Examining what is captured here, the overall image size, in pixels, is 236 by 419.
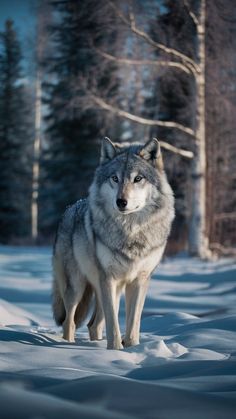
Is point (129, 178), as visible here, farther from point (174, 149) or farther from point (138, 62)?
point (138, 62)

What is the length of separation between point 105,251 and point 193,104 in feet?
28.4

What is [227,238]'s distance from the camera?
13.4 metres

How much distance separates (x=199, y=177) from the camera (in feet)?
36.9

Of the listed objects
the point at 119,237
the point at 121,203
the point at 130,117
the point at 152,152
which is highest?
the point at 130,117

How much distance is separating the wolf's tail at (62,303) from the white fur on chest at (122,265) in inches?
28.4

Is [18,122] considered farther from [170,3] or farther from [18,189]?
[170,3]

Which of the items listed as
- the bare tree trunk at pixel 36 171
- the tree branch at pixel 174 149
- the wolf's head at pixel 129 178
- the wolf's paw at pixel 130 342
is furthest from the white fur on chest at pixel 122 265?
the bare tree trunk at pixel 36 171

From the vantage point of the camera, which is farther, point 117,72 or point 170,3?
point 117,72

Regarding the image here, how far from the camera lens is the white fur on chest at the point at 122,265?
3.48 meters

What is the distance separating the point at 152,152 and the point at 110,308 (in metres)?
1.34

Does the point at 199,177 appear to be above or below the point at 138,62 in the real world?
below

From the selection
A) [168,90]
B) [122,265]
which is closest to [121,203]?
[122,265]

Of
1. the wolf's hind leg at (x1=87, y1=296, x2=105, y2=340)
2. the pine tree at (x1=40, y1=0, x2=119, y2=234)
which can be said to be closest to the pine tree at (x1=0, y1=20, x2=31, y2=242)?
the pine tree at (x1=40, y1=0, x2=119, y2=234)

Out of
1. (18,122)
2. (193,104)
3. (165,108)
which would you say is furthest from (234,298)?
(18,122)
